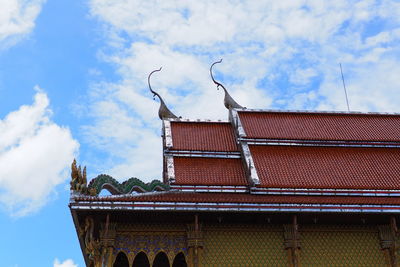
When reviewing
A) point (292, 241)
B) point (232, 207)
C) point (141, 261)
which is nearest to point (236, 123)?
point (232, 207)

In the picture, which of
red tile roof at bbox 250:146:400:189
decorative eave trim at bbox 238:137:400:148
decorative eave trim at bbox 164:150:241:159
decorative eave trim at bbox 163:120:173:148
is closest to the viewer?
red tile roof at bbox 250:146:400:189

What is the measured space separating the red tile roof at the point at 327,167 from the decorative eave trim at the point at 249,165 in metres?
0.23

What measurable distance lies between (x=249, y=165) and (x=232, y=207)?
6.65 feet

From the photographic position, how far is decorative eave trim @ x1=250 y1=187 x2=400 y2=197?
14.9 metres

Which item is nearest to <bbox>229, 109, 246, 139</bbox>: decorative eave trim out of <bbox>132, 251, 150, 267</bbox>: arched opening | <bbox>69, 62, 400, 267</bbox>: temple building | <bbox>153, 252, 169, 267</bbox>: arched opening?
<bbox>69, 62, 400, 267</bbox>: temple building

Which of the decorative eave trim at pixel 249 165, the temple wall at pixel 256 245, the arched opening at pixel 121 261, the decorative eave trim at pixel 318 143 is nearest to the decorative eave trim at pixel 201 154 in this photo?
the decorative eave trim at pixel 249 165

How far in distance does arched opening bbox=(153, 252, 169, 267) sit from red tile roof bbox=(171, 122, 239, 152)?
3.75 meters

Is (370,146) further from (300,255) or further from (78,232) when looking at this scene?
(78,232)

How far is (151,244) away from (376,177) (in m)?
7.13

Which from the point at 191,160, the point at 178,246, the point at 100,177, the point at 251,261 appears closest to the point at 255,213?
the point at 251,261

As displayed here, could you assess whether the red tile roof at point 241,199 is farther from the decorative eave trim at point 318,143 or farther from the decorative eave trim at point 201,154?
the decorative eave trim at point 318,143

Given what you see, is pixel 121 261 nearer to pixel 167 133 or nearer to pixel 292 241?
pixel 292 241

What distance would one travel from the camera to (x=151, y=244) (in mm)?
13961

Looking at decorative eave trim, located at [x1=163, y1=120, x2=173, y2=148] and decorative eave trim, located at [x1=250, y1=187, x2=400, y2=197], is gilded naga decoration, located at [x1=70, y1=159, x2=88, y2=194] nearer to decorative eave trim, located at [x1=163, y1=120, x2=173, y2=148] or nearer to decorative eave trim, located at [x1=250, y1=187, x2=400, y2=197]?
decorative eave trim, located at [x1=163, y1=120, x2=173, y2=148]
